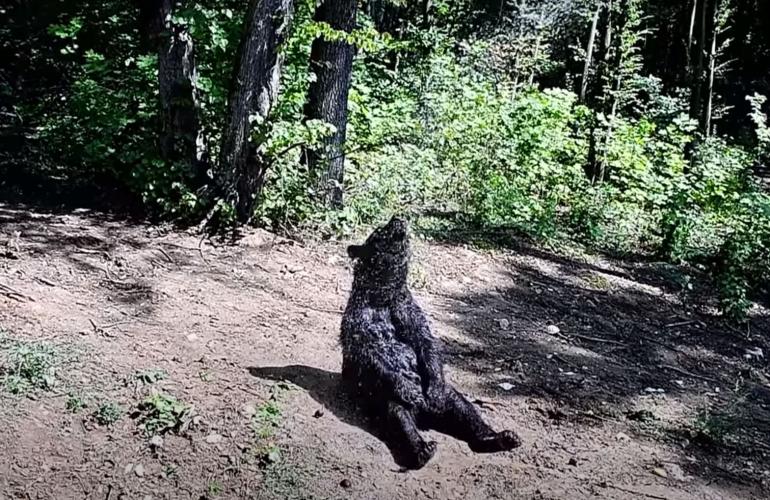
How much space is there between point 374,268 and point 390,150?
19.0ft

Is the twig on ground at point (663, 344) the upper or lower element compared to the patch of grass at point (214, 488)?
upper

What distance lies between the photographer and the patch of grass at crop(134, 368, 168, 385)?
412 cm

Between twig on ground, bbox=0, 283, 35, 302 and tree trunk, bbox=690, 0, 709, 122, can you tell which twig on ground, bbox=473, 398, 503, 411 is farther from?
tree trunk, bbox=690, 0, 709, 122

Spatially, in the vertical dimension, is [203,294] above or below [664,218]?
below

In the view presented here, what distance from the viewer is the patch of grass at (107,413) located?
373 cm

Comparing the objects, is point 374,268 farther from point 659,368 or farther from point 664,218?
point 664,218

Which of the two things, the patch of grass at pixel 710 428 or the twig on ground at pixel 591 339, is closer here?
the patch of grass at pixel 710 428

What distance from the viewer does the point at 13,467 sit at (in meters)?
3.33

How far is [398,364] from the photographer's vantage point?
3.89 meters

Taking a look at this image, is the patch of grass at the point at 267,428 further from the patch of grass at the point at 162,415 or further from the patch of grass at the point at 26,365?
the patch of grass at the point at 26,365

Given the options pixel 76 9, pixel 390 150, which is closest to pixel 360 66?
pixel 390 150

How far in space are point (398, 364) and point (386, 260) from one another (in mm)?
595

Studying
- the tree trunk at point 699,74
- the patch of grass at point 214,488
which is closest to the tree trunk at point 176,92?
the patch of grass at point 214,488

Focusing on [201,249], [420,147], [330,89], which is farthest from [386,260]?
[420,147]
